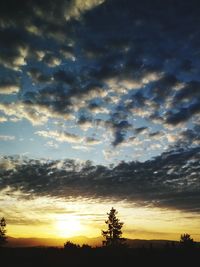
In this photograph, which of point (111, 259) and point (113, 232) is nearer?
point (111, 259)

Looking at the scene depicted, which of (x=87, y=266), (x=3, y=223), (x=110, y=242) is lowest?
(x=87, y=266)

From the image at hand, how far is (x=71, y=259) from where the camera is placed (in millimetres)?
28781

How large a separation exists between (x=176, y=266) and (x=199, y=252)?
Answer: 19.8 feet

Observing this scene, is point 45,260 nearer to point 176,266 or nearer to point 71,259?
point 71,259

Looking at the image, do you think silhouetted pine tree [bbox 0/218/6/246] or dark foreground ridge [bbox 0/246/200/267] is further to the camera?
silhouetted pine tree [bbox 0/218/6/246]

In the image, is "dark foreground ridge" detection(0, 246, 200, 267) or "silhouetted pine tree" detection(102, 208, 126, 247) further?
"silhouetted pine tree" detection(102, 208, 126, 247)

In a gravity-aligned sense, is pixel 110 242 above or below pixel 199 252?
above

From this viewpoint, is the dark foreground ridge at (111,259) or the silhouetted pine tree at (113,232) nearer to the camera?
the dark foreground ridge at (111,259)

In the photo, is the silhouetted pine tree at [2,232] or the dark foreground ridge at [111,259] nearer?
the dark foreground ridge at [111,259]

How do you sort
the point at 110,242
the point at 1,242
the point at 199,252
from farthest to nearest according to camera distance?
the point at 1,242 < the point at 110,242 < the point at 199,252

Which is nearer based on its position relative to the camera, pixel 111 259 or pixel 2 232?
pixel 111 259

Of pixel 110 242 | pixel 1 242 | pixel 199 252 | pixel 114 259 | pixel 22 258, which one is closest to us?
pixel 114 259

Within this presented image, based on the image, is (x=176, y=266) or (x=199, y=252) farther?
(x=199, y=252)

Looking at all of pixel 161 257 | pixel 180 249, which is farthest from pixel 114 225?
pixel 161 257
